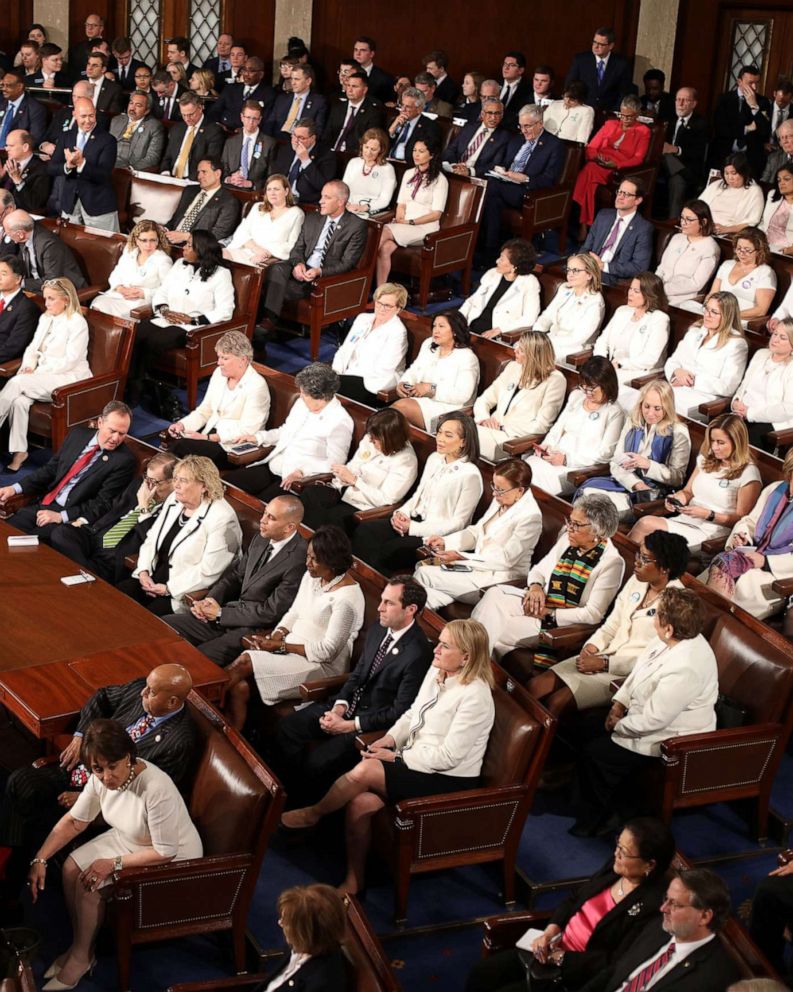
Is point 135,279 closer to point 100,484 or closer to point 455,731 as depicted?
point 100,484

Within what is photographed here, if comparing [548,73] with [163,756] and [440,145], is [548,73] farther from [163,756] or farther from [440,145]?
[163,756]

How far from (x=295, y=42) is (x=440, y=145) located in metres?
2.92

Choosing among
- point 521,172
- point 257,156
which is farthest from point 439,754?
point 257,156

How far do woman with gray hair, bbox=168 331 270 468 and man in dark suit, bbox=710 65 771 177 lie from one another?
5.20 meters

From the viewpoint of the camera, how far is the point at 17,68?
40.7ft

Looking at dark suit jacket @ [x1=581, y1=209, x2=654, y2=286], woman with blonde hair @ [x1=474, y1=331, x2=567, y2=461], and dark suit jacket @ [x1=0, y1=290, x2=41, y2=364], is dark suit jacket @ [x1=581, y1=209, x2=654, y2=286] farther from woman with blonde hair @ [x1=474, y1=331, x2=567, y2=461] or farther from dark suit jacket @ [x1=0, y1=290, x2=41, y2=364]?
dark suit jacket @ [x1=0, y1=290, x2=41, y2=364]

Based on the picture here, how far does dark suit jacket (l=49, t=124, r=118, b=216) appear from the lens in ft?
31.4

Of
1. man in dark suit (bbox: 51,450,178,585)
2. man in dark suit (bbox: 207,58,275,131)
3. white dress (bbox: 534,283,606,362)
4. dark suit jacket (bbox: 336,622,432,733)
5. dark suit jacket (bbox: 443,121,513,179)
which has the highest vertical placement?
dark suit jacket (bbox: 443,121,513,179)

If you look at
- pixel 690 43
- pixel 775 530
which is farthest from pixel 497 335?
pixel 690 43

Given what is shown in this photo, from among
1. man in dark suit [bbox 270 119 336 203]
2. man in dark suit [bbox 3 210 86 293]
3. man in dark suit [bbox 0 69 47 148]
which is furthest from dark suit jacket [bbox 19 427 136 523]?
man in dark suit [bbox 0 69 47 148]

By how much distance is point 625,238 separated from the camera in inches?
331

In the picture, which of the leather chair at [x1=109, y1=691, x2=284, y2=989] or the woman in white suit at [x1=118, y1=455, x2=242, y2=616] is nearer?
the leather chair at [x1=109, y1=691, x2=284, y2=989]

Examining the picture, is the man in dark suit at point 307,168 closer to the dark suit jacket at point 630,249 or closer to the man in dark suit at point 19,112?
the dark suit jacket at point 630,249

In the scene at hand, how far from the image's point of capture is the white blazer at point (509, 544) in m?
5.89
